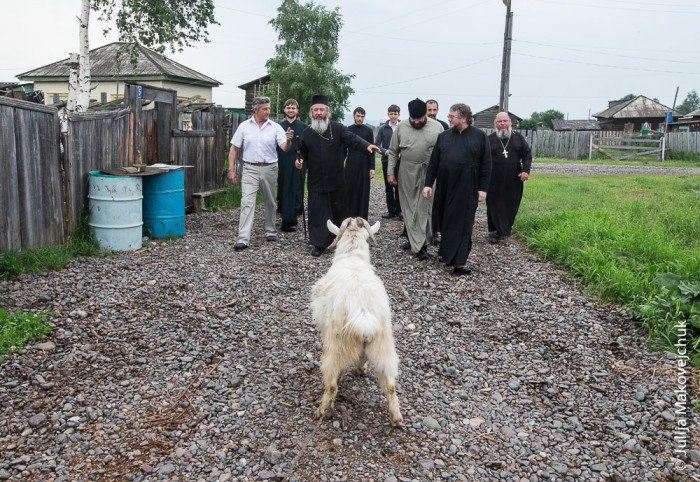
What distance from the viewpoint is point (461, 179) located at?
7.79 meters

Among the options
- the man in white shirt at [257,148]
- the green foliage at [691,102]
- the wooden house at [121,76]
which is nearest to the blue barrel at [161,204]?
the man in white shirt at [257,148]

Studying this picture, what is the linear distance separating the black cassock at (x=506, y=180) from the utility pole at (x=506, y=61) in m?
12.3

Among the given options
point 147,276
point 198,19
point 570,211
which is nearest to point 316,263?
point 147,276

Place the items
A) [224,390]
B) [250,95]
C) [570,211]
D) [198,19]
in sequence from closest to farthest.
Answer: [224,390]
[570,211]
[198,19]
[250,95]

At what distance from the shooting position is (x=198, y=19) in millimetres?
15633

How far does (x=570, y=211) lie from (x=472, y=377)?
6.30 metres

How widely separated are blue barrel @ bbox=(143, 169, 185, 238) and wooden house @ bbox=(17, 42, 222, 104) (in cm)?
2700

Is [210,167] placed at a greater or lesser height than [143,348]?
greater

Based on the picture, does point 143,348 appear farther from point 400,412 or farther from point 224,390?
point 400,412

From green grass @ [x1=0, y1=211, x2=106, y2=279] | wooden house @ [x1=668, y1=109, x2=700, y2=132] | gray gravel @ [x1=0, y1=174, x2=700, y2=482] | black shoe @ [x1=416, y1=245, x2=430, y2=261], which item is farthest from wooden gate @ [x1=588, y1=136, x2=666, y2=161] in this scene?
green grass @ [x1=0, y1=211, x2=106, y2=279]

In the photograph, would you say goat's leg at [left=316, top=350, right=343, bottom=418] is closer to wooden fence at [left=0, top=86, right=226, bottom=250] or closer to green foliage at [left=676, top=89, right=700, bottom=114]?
wooden fence at [left=0, top=86, right=226, bottom=250]

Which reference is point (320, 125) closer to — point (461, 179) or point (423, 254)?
point (461, 179)

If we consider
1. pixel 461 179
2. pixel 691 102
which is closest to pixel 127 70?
pixel 461 179

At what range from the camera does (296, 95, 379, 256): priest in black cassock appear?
28.1 ft
